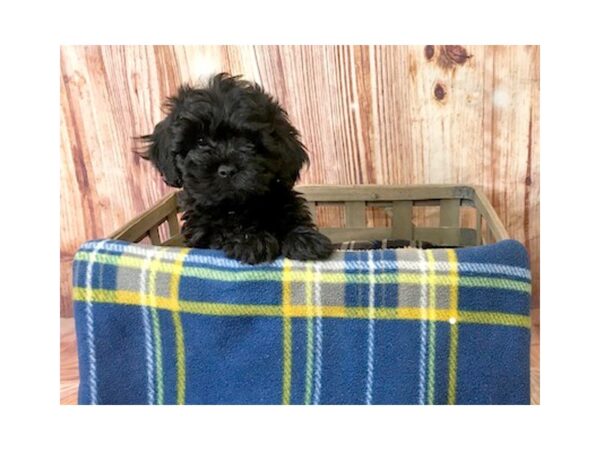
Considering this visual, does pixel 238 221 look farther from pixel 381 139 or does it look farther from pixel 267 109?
pixel 381 139

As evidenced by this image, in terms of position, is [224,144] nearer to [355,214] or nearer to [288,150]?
[288,150]

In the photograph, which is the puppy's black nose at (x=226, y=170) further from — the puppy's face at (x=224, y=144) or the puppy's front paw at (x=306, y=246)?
the puppy's front paw at (x=306, y=246)

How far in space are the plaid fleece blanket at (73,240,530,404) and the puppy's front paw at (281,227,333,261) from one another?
31 millimetres

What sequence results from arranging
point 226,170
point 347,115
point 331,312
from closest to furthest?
point 331,312 < point 226,170 < point 347,115

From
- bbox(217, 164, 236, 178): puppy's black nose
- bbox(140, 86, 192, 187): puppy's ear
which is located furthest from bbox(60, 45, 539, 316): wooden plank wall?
bbox(217, 164, 236, 178): puppy's black nose

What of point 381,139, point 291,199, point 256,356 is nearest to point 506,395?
point 256,356

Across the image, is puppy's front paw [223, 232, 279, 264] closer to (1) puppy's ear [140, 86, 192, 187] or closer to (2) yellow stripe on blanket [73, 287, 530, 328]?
(2) yellow stripe on blanket [73, 287, 530, 328]

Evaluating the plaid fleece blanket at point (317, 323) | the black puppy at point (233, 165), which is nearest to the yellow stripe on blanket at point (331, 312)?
the plaid fleece blanket at point (317, 323)

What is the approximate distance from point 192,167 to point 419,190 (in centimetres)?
87

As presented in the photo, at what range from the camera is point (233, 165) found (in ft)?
3.39

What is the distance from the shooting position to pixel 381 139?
1692 mm

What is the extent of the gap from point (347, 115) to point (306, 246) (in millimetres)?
834

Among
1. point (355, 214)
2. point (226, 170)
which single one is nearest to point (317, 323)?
point (226, 170)

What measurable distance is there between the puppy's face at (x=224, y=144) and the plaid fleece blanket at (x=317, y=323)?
19cm
